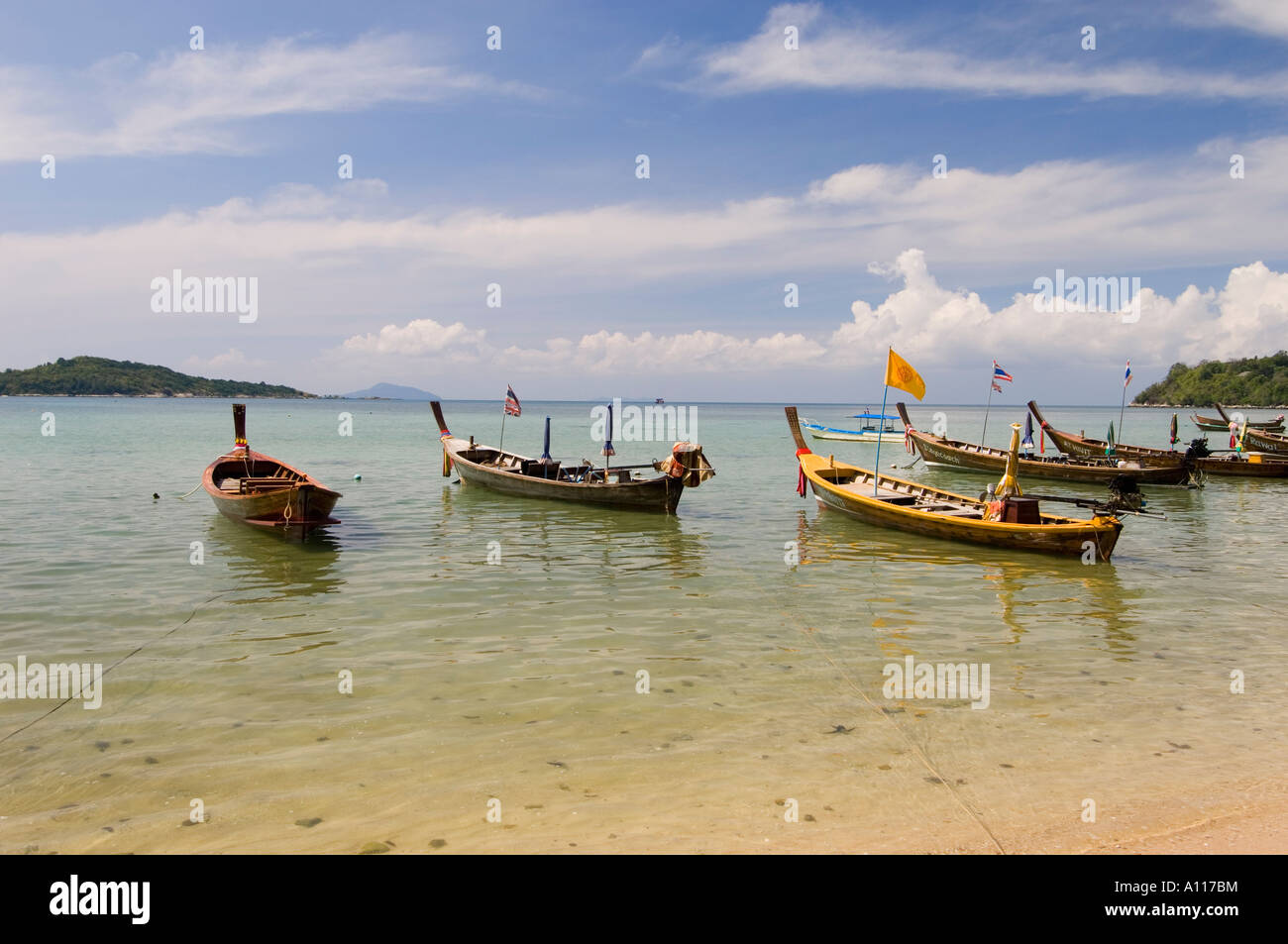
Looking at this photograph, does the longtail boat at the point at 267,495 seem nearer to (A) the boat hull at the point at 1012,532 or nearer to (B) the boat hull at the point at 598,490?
(B) the boat hull at the point at 598,490

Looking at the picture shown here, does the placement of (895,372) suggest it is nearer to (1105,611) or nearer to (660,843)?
(1105,611)

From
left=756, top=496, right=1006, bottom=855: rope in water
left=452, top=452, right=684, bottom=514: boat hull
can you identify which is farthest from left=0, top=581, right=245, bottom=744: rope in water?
left=452, top=452, right=684, bottom=514: boat hull

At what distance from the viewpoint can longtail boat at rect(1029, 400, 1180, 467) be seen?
36.3 m

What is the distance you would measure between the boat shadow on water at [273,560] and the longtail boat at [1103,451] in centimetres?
3297

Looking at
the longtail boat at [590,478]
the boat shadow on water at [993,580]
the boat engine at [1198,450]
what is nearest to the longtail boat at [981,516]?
the boat shadow on water at [993,580]

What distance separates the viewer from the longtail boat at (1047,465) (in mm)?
33125

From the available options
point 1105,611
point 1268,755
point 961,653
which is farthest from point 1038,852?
point 1105,611

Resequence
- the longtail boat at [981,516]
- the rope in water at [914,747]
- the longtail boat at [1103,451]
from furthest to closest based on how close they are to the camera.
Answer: the longtail boat at [1103,451], the longtail boat at [981,516], the rope in water at [914,747]

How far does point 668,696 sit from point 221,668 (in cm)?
599

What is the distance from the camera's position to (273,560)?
17.1m

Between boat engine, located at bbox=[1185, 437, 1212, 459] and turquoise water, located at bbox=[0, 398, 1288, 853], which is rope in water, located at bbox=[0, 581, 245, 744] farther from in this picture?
boat engine, located at bbox=[1185, 437, 1212, 459]

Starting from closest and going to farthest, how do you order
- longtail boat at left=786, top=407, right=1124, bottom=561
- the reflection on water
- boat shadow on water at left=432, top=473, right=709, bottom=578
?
longtail boat at left=786, top=407, right=1124, bottom=561 < the reflection on water < boat shadow on water at left=432, top=473, right=709, bottom=578

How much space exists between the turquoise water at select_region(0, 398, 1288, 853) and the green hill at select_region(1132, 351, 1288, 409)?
162946 mm

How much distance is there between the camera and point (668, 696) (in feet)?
29.8
